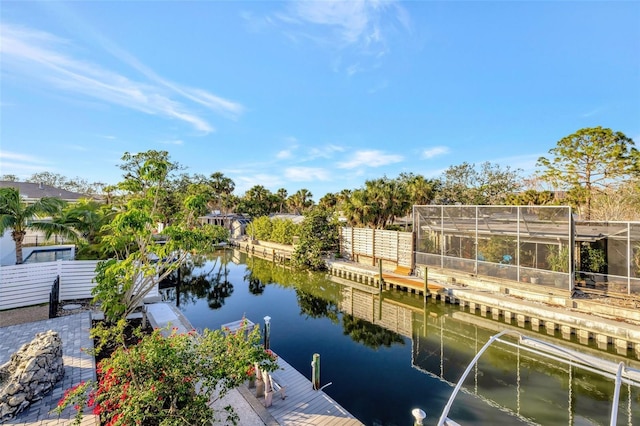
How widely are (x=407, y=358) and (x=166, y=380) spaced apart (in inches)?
303

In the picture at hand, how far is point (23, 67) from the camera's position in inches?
383

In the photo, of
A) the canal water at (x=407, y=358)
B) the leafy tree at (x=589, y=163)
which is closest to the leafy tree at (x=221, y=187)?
the canal water at (x=407, y=358)

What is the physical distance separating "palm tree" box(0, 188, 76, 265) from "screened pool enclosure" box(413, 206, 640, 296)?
1702 centimetres

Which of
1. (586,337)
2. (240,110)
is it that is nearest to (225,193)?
(240,110)

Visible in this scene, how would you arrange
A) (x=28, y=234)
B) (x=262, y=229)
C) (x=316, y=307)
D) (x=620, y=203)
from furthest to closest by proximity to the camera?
(x=262, y=229) < (x=28, y=234) < (x=620, y=203) < (x=316, y=307)

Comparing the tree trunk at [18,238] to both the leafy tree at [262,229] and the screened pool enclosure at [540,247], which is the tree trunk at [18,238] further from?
the leafy tree at [262,229]

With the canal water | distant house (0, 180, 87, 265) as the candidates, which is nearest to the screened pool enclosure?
the canal water

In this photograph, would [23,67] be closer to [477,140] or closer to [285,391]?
[285,391]

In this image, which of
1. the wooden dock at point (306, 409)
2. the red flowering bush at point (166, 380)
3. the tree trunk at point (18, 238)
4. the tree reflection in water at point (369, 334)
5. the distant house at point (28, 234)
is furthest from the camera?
the distant house at point (28, 234)

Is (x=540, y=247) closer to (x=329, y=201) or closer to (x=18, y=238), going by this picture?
(x=18, y=238)

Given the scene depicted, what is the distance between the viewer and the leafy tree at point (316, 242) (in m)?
20.4

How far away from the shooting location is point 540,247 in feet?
38.3

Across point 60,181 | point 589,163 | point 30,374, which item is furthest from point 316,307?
point 60,181

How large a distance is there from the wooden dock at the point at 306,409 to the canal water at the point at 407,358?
955 millimetres
